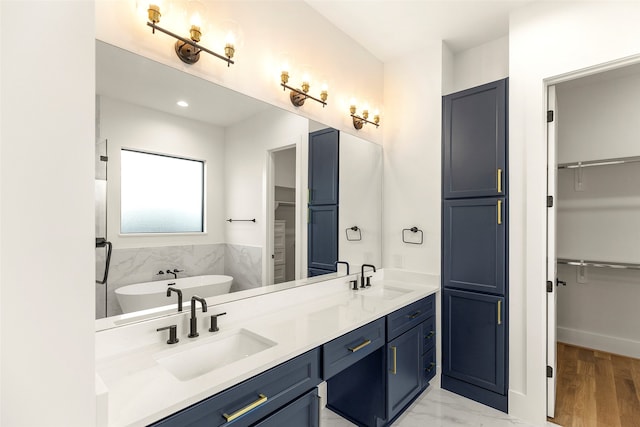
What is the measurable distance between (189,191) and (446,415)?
2303 millimetres

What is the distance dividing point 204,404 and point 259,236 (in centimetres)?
102

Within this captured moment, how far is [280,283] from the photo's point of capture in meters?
2.04

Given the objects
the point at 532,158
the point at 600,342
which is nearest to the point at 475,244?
the point at 532,158

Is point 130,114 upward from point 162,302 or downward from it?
upward

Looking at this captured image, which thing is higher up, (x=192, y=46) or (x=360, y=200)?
(x=192, y=46)

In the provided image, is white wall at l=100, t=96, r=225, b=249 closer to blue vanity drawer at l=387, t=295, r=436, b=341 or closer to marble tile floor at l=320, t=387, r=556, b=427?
blue vanity drawer at l=387, t=295, r=436, b=341

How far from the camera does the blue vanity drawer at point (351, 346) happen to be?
157cm

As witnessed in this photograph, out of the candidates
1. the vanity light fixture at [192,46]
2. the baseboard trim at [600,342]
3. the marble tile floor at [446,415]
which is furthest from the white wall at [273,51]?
the baseboard trim at [600,342]

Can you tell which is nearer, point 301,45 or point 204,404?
point 204,404

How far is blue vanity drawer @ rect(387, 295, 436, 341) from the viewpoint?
2.08m

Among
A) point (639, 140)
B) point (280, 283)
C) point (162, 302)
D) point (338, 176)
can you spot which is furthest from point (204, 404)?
point (639, 140)

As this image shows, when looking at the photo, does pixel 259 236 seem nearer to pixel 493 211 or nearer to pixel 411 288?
pixel 411 288

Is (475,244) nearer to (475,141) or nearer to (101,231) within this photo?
(475,141)

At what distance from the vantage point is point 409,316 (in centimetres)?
229
